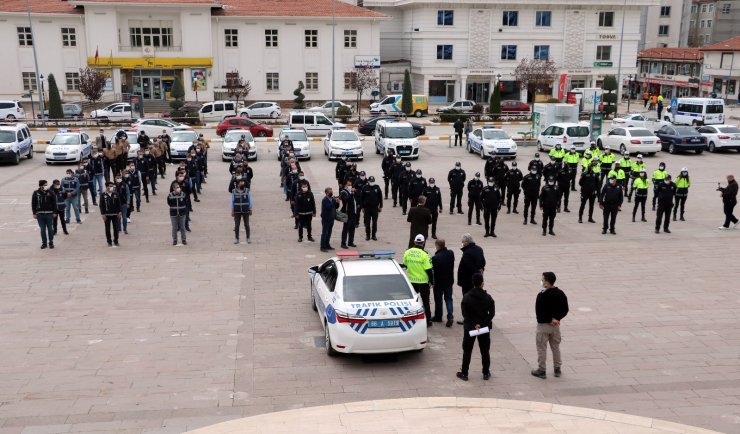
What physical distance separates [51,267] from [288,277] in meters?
5.20

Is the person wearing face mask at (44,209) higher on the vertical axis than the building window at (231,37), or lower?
lower

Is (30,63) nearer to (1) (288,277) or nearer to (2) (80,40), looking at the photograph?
(2) (80,40)

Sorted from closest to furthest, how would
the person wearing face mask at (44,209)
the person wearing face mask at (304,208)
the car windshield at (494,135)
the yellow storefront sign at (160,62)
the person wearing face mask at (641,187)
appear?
the person wearing face mask at (44,209) → the person wearing face mask at (304,208) → the person wearing face mask at (641,187) → the car windshield at (494,135) → the yellow storefront sign at (160,62)

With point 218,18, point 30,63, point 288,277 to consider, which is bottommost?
point 288,277

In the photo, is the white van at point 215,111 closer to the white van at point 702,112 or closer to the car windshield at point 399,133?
the car windshield at point 399,133

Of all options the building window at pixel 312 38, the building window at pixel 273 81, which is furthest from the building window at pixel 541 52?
the building window at pixel 273 81

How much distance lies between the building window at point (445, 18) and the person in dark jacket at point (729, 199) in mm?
46774

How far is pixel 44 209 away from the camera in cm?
1714

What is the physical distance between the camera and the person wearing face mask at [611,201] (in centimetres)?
1870

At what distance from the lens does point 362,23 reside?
59.5 metres

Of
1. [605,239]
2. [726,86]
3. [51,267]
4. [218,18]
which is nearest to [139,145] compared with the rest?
[51,267]

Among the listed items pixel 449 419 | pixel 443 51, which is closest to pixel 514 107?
pixel 443 51

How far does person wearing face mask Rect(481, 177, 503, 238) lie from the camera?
60.6 ft

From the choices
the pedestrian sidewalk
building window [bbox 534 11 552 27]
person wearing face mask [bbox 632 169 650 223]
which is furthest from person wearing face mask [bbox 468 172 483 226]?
building window [bbox 534 11 552 27]
